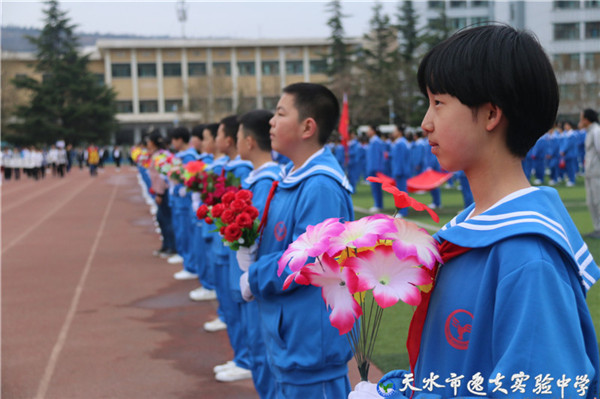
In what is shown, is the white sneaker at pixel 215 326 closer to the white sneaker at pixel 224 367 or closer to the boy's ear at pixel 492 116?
the white sneaker at pixel 224 367

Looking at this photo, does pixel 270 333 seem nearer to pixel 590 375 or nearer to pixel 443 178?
pixel 590 375

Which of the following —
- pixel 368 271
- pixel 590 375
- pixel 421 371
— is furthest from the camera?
pixel 421 371

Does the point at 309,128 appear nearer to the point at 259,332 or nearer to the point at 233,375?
the point at 259,332

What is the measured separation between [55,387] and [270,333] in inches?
110

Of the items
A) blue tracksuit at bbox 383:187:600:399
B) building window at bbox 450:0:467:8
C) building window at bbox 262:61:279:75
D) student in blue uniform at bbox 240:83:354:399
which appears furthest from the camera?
building window at bbox 262:61:279:75

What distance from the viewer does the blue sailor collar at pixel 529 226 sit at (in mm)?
1326

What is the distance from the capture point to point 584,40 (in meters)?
55.0

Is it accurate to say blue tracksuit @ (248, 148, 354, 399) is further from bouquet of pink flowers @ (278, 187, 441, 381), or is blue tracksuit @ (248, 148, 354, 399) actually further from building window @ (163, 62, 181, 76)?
building window @ (163, 62, 181, 76)

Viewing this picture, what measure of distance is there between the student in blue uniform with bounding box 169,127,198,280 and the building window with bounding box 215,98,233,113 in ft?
160

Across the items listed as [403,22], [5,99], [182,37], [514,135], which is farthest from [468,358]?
[182,37]

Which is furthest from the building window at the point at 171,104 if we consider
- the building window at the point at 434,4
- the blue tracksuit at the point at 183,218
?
the blue tracksuit at the point at 183,218

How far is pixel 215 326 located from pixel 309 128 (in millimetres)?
3671

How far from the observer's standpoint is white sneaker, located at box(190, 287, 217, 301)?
7.86 meters

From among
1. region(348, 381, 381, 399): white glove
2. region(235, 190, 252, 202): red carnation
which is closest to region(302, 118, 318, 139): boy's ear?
region(235, 190, 252, 202): red carnation
